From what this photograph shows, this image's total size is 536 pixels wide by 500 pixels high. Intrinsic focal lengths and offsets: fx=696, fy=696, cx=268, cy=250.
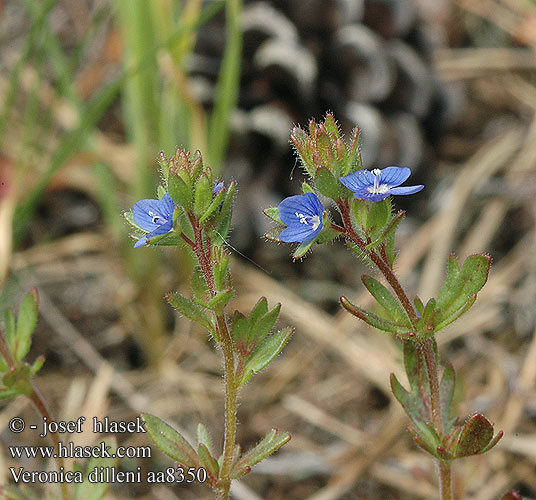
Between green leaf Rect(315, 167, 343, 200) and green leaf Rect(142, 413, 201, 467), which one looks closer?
green leaf Rect(315, 167, 343, 200)

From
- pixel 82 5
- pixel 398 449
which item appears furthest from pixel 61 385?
pixel 82 5

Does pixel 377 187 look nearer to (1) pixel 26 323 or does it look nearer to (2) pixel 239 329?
(2) pixel 239 329

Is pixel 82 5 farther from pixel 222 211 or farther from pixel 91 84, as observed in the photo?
pixel 222 211

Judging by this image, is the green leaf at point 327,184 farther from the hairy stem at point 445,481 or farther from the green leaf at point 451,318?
the hairy stem at point 445,481

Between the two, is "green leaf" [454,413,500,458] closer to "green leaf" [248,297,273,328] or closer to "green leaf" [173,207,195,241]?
"green leaf" [248,297,273,328]

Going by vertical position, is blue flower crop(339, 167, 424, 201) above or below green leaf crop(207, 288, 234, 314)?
above

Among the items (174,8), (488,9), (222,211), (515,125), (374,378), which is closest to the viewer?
(222,211)

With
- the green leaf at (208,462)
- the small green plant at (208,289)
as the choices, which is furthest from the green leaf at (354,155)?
the green leaf at (208,462)

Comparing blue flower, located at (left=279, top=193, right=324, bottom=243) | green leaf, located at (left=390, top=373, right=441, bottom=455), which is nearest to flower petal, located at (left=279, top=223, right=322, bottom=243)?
blue flower, located at (left=279, top=193, right=324, bottom=243)
